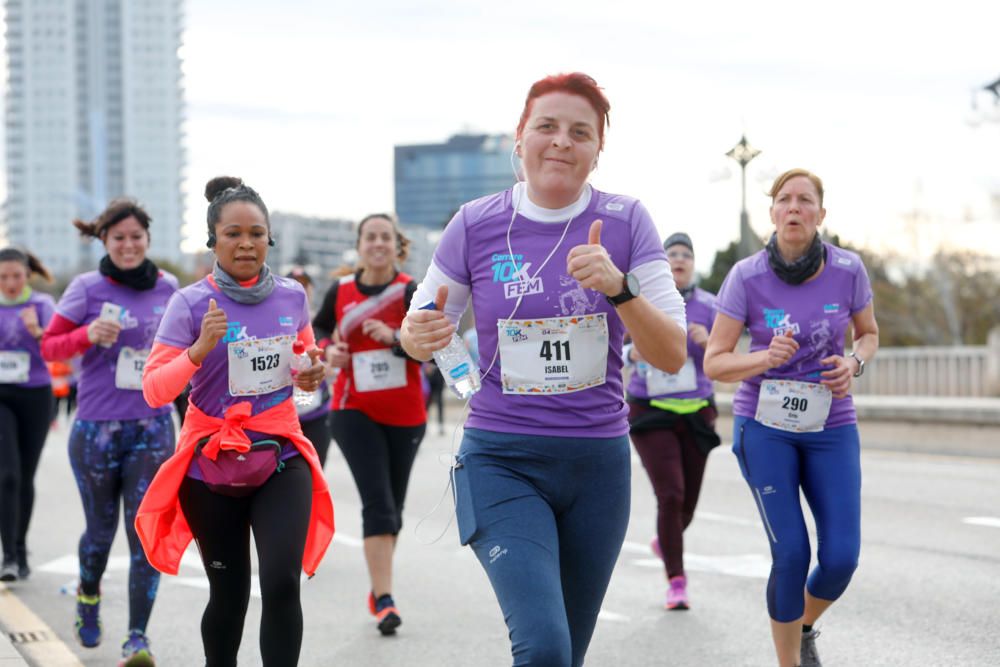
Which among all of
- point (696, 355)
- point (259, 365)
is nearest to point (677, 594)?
point (696, 355)

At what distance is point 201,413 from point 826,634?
3.55 meters

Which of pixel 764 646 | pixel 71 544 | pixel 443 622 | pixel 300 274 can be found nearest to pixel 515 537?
pixel 764 646

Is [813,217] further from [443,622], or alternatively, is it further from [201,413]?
[443,622]

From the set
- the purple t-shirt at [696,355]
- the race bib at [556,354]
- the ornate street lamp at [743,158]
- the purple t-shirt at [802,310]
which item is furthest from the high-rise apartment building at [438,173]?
the race bib at [556,354]

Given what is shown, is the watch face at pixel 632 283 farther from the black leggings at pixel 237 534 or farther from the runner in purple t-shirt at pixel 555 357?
the black leggings at pixel 237 534

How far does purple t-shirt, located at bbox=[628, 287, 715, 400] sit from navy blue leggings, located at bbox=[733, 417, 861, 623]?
2.33m

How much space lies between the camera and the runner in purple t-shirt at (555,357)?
3.94m

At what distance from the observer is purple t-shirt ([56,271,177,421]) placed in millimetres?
6918

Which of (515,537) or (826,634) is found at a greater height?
(515,537)

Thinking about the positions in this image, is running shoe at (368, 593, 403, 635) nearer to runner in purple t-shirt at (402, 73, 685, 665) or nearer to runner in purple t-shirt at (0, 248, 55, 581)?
runner in purple t-shirt at (0, 248, 55, 581)

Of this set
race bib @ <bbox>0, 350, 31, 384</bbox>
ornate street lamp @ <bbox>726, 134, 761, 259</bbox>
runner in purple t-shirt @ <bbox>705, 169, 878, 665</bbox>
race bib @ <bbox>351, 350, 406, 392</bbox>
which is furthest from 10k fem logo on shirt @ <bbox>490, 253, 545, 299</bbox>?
ornate street lamp @ <bbox>726, 134, 761, 259</bbox>

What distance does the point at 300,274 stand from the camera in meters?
10.4

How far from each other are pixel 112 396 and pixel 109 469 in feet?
1.19

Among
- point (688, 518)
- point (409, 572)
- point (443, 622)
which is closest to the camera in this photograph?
point (443, 622)
